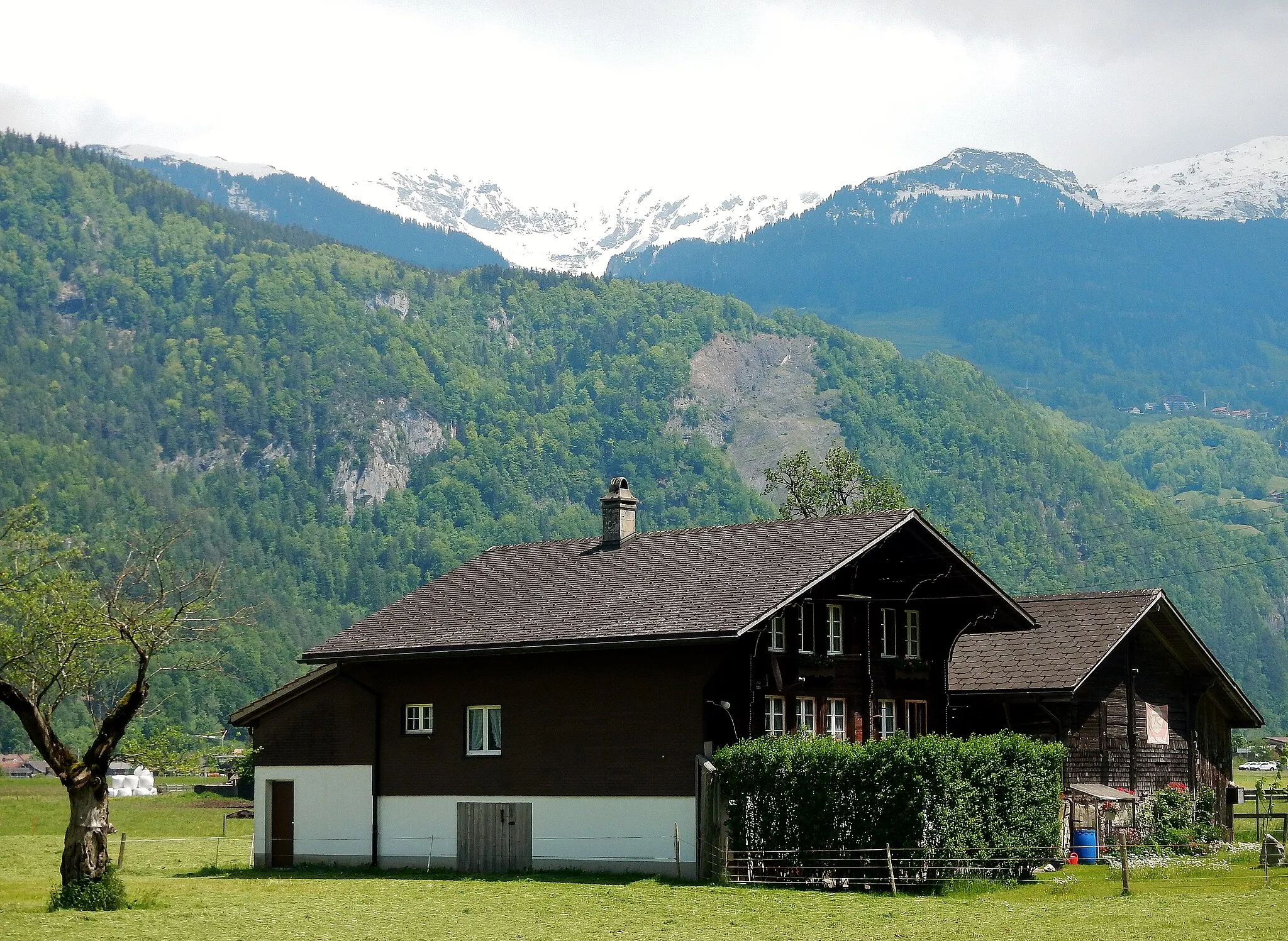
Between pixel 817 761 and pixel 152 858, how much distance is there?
80.0 ft

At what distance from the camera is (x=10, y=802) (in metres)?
99.4

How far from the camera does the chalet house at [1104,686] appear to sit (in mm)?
50500

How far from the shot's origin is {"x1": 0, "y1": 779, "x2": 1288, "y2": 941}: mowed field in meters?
30.4

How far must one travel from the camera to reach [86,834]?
35125mm

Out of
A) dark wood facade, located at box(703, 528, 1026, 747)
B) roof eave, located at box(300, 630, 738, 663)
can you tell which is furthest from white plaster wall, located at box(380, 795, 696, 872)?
roof eave, located at box(300, 630, 738, 663)

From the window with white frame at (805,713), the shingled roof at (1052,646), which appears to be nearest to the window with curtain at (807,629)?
the window with white frame at (805,713)

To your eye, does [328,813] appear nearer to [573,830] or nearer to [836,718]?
[573,830]

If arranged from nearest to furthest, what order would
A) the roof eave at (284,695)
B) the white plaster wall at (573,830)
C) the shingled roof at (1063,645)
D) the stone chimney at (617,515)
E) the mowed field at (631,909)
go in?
1. the mowed field at (631,909)
2. the white plaster wall at (573,830)
3. the roof eave at (284,695)
4. the stone chimney at (617,515)
5. the shingled roof at (1063,645)

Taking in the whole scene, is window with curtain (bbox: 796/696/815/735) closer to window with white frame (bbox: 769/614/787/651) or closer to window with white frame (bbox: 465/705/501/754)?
window with white frame (bbox: 769/614/787/651)

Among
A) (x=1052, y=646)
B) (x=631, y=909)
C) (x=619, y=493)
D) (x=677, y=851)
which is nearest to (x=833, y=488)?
(x=1052, y=646)

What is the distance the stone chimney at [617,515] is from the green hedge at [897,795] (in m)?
10.3

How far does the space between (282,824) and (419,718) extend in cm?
579

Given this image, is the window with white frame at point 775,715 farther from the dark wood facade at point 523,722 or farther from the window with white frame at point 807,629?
the dark wood facade at point 523,722

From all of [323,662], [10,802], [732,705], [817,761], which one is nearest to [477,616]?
[323,662]
